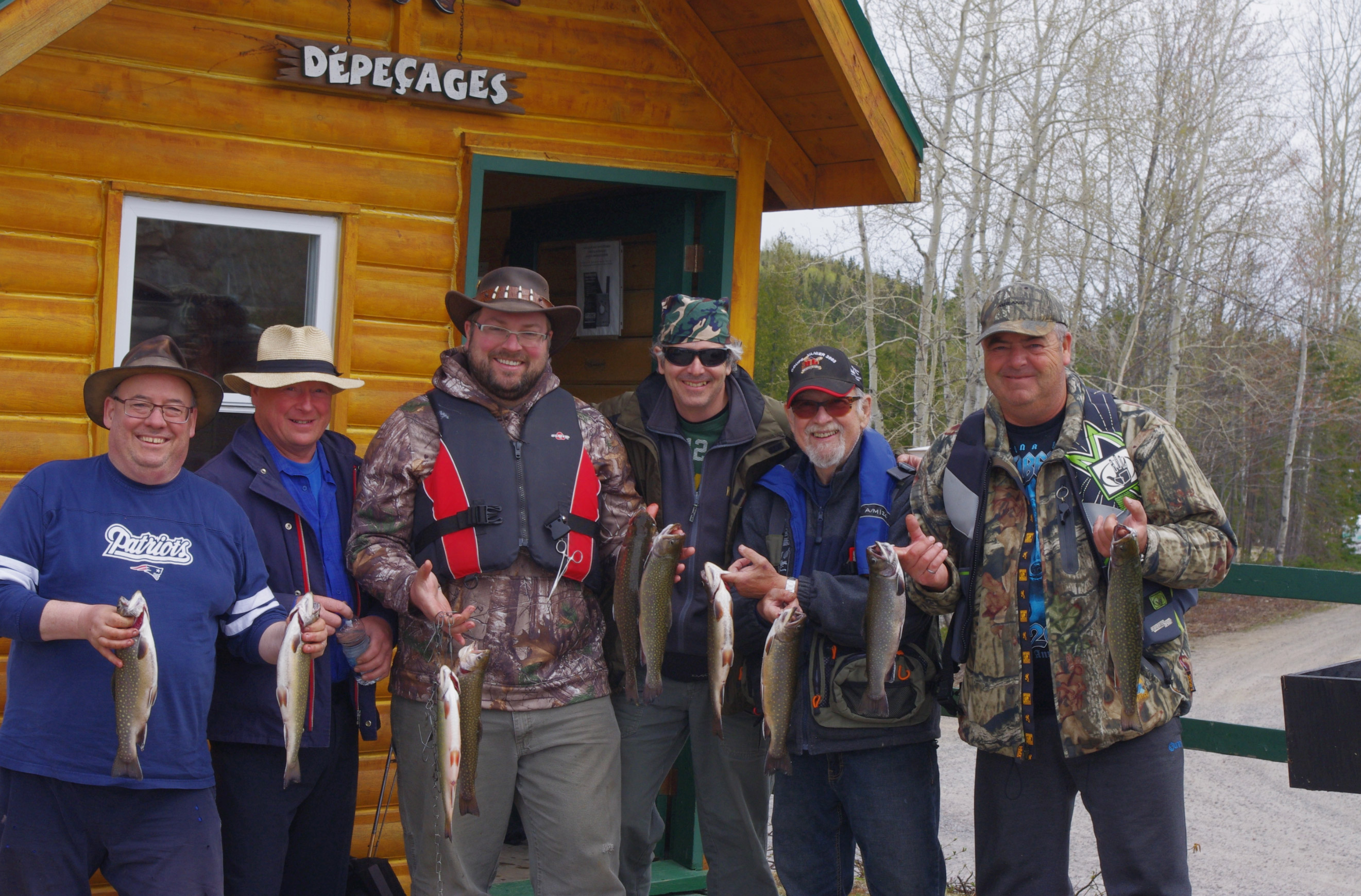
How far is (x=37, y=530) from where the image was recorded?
3291 mm

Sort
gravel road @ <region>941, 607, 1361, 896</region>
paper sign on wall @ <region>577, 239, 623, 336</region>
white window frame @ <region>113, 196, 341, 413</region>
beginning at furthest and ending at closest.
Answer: gravel road @ <region>941, 607, 1361, 896</region>, paper sign on wall @ <region>577, 239, 623, 336</region>, white window frame @ <region>113, 196, 341, 413</region>

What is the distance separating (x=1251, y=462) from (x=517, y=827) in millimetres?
32012

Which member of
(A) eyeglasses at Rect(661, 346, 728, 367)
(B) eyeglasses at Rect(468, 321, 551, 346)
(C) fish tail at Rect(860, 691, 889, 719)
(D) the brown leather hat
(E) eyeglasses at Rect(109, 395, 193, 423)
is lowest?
(C) fish tail at Rect(860, 691, 889, 719)

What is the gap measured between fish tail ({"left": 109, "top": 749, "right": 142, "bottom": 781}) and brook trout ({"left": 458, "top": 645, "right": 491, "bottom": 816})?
88cm

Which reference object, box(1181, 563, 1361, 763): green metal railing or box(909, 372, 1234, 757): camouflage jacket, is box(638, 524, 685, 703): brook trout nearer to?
box(909, 372, 1234, 757): camouflage jacket

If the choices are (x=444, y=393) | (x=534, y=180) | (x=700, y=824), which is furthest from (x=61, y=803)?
(x=534, y=180)

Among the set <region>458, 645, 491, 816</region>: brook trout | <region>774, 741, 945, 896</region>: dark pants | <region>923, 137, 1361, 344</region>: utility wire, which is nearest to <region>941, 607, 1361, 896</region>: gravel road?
<region>774, 741, 945, 896</region>: dark pants

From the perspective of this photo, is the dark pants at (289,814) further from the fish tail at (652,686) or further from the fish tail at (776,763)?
the fish tail at (776,763)

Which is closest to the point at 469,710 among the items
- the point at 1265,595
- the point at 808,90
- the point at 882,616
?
the point at 882,616

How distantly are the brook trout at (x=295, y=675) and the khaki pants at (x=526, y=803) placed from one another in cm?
59

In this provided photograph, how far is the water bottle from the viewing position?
12.1 ft

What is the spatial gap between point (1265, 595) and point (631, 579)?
152 inches

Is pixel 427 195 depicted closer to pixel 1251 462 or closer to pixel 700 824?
pixel 700 824

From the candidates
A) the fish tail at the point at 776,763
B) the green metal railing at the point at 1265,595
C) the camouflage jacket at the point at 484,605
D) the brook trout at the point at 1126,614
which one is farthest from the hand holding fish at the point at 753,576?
the green metal railing at the point at 1265,595
